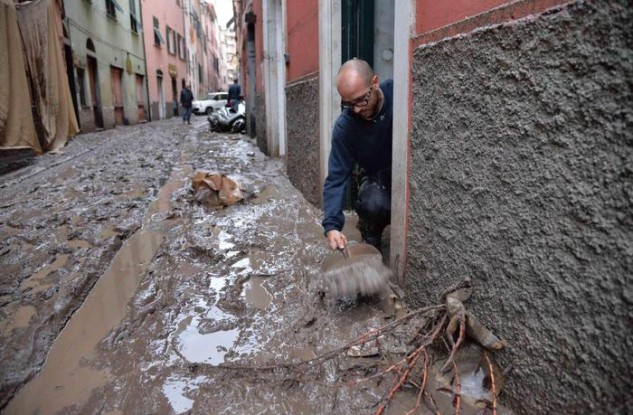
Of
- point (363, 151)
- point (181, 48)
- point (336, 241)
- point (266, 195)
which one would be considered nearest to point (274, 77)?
point (266, 195)

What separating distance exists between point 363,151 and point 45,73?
387 centimetres

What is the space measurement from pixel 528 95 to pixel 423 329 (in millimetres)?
1118

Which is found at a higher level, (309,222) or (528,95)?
(528,95)

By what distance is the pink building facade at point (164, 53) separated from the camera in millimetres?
22811

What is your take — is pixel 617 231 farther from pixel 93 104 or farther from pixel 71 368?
pixel 93 104

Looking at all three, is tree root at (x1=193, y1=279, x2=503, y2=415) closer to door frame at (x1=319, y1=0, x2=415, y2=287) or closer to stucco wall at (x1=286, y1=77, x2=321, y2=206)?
door frame at (x1=319, y1=0, x2=415, y2=287)

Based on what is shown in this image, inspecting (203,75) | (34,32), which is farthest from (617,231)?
(203,75)

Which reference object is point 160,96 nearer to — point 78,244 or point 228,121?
point 228,121

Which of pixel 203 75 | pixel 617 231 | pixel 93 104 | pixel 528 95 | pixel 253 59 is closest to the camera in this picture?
pixel 617 231

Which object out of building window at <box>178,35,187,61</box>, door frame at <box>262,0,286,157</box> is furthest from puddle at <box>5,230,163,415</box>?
building window at <box>178,35,187,61</box>

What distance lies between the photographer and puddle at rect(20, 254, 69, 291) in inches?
115

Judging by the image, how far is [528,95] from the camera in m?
1.50

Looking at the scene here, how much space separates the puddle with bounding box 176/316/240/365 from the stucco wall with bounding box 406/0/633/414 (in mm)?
1181

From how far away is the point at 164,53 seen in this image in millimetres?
26125
